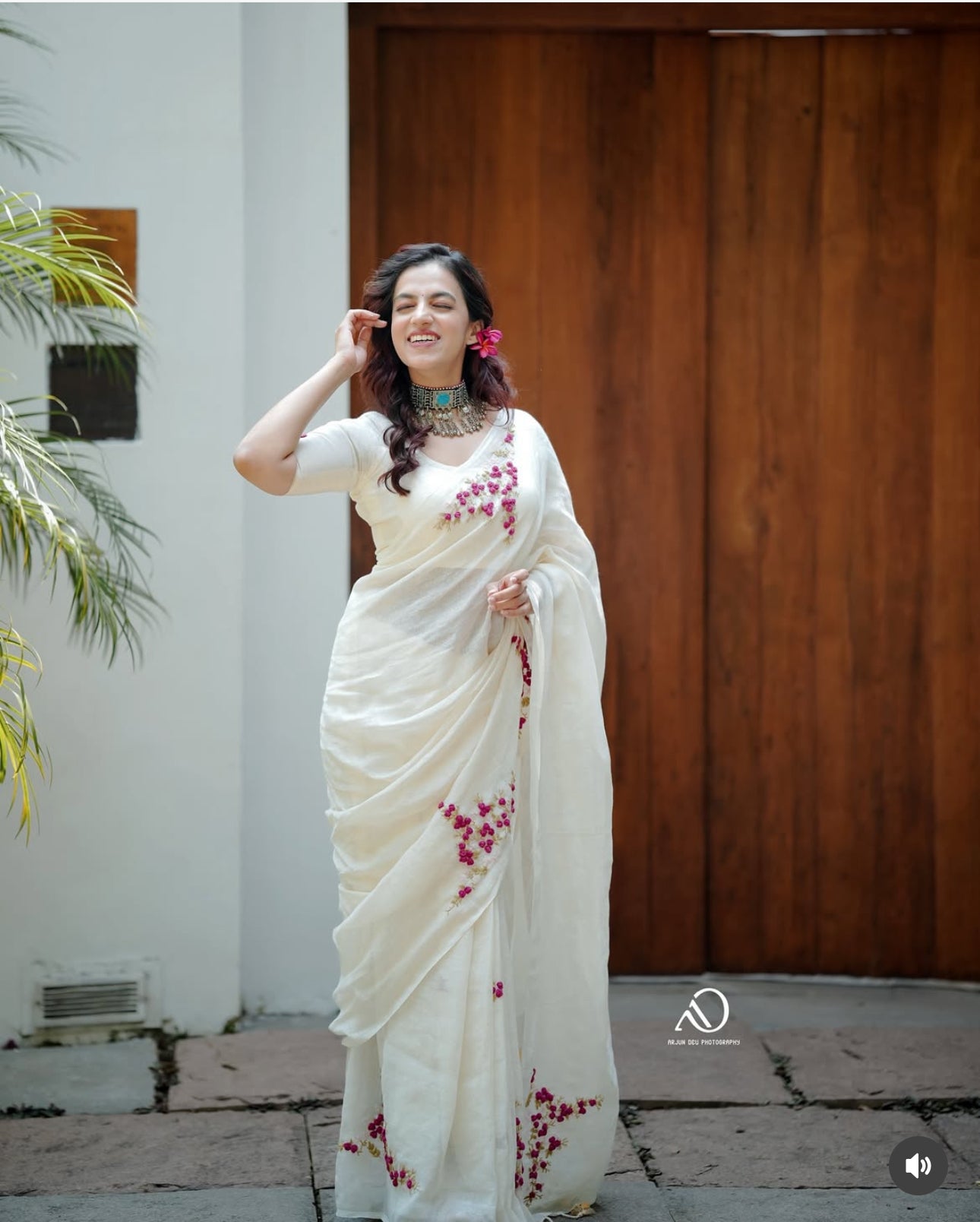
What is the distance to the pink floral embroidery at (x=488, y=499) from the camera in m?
2.53

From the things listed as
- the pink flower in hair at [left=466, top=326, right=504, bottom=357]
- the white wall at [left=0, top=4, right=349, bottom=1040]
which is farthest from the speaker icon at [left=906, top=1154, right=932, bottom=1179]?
the pink flower in hair at [left=466, top=326, right=504, bottom=357]

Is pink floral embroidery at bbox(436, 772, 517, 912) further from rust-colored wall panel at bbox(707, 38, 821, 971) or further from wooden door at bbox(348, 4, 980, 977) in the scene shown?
rust-colored wall panel at bbox(707, 38, 821, 971)

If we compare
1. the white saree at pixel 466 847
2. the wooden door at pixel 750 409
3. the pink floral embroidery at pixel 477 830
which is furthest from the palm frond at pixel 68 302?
the pink floral embroidery at pixel 477 830

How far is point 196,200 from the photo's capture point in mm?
3521

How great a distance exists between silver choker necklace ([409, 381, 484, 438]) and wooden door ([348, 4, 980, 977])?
4.11 feet

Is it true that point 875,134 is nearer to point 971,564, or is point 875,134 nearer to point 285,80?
point 971,564

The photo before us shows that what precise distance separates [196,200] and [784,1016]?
2.45 metres

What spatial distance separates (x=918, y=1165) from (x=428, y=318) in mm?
1807

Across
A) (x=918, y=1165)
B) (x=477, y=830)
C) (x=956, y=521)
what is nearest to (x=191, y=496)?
(x=477, y=830)

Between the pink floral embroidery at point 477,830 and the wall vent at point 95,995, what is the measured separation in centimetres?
138

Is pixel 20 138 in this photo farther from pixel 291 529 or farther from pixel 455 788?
pixel 455 788

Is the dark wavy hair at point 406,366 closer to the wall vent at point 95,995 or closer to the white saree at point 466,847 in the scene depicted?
the white saree at point 466,847

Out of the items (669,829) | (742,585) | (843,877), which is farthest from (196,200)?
(843,877)

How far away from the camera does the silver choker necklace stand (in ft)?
8.63
